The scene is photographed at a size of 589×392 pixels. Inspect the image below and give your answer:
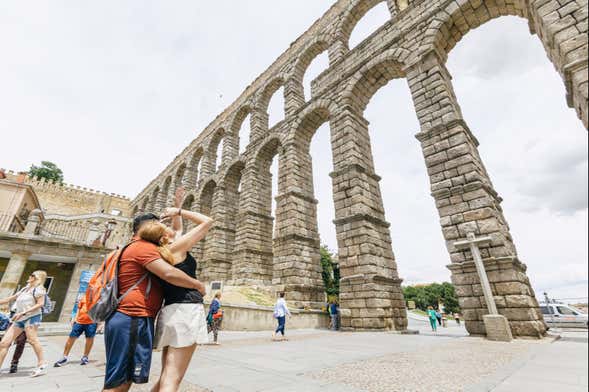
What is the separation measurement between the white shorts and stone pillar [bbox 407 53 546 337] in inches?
287

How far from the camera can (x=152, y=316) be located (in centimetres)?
191

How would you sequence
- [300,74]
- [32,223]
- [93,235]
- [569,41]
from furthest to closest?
[300,74]
[93,235]
[32,223]
[569,41]

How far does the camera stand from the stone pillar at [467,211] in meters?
6.39

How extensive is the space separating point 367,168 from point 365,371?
8914 millimetres

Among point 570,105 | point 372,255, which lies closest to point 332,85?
point 372,255

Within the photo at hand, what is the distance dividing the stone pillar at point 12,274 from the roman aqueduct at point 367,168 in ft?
28.3

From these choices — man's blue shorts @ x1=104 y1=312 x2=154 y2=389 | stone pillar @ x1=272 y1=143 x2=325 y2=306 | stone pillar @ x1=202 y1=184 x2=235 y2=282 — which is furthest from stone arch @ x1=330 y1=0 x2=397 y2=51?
man's blue shorts @ x1=104 y1=312 x2=154 y2=389

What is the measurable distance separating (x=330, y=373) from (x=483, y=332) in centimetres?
534

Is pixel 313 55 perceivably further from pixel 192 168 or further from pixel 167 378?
pixel 167 378

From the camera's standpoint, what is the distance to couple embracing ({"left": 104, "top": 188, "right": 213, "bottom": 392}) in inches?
67.9

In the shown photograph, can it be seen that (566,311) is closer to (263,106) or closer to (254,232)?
(254,232)

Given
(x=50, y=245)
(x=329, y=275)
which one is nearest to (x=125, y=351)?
(x=50, y=245)

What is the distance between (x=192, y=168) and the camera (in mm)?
26234

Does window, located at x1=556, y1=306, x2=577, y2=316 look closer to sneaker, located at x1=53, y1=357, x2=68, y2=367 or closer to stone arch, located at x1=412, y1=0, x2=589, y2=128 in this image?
stone arch, located at x1=412, y1=0, x2=589, y2=128
